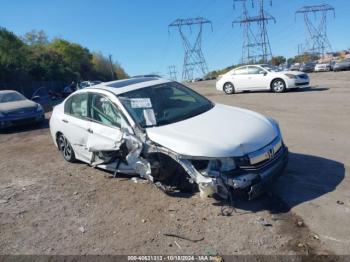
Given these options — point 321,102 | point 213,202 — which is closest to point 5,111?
point 213,202

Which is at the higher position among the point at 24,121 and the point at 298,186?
the point at 298,186

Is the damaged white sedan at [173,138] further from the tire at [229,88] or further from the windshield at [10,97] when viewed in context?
the tire at [229,88]

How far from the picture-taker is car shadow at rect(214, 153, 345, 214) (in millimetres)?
4312

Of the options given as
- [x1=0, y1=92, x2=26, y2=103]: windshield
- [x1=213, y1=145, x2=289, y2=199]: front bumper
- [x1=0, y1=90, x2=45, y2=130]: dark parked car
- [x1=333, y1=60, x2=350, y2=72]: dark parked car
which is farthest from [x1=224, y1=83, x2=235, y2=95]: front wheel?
[x1=333, y1=60, x2=350, y2=72]: dark parked car

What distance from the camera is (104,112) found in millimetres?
5730

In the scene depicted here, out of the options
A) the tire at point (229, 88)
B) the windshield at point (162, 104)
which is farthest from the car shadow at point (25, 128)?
the tire at point (229, 88)

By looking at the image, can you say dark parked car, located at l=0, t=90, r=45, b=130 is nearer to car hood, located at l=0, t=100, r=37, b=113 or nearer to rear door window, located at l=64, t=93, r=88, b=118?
car hood, located at l=0, t=100, r=37, b=113

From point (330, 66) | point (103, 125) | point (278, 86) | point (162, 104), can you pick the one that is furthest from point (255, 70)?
point (330, 66)

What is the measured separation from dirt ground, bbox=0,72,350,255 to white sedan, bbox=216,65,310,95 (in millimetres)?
10212

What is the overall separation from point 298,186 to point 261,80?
1312cm

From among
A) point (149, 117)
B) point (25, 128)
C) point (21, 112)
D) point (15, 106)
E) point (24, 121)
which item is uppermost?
point (149, 117)

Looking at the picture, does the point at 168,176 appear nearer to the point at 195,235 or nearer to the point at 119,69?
the point at 195,235

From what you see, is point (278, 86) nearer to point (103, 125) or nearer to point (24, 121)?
point (24, 121)

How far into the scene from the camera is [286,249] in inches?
135
